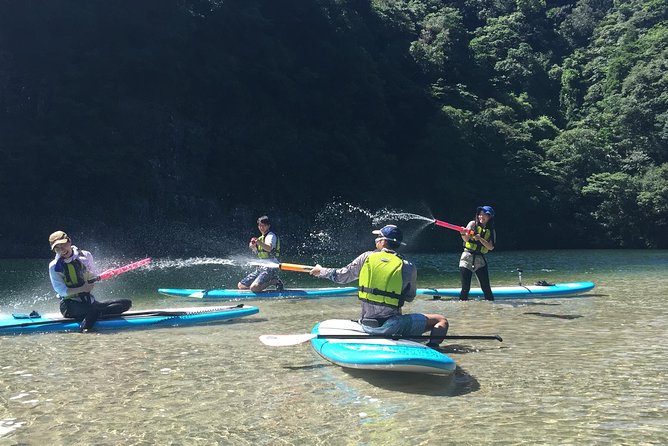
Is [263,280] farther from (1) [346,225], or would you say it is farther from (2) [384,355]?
(1) [346,225]

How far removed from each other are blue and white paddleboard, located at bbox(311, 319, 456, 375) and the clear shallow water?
21cm

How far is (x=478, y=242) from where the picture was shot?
543 inches

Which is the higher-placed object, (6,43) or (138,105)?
(6,43)

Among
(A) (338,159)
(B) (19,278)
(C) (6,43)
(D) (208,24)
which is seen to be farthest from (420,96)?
(B) (19,278)

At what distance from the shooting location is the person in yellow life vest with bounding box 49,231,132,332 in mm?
10359

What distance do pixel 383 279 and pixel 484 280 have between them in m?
6.98

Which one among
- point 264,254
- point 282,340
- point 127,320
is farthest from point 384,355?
point 264,254

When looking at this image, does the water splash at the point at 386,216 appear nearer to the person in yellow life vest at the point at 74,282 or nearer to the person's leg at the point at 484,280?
the person's leg at the point at 484,280

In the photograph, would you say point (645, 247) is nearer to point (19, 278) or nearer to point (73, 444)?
point (19, 278)

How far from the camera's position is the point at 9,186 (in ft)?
124

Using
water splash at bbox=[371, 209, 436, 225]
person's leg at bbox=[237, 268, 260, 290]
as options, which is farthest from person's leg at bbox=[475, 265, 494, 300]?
water splash at bbox=[371, 209, 436, 225]

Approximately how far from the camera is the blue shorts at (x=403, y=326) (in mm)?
7980

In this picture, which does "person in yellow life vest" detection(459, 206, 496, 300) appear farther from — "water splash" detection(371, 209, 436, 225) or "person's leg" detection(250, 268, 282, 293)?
"water splash" detection(371, 209, 436, 225)

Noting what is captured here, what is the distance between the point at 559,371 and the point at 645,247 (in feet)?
154
